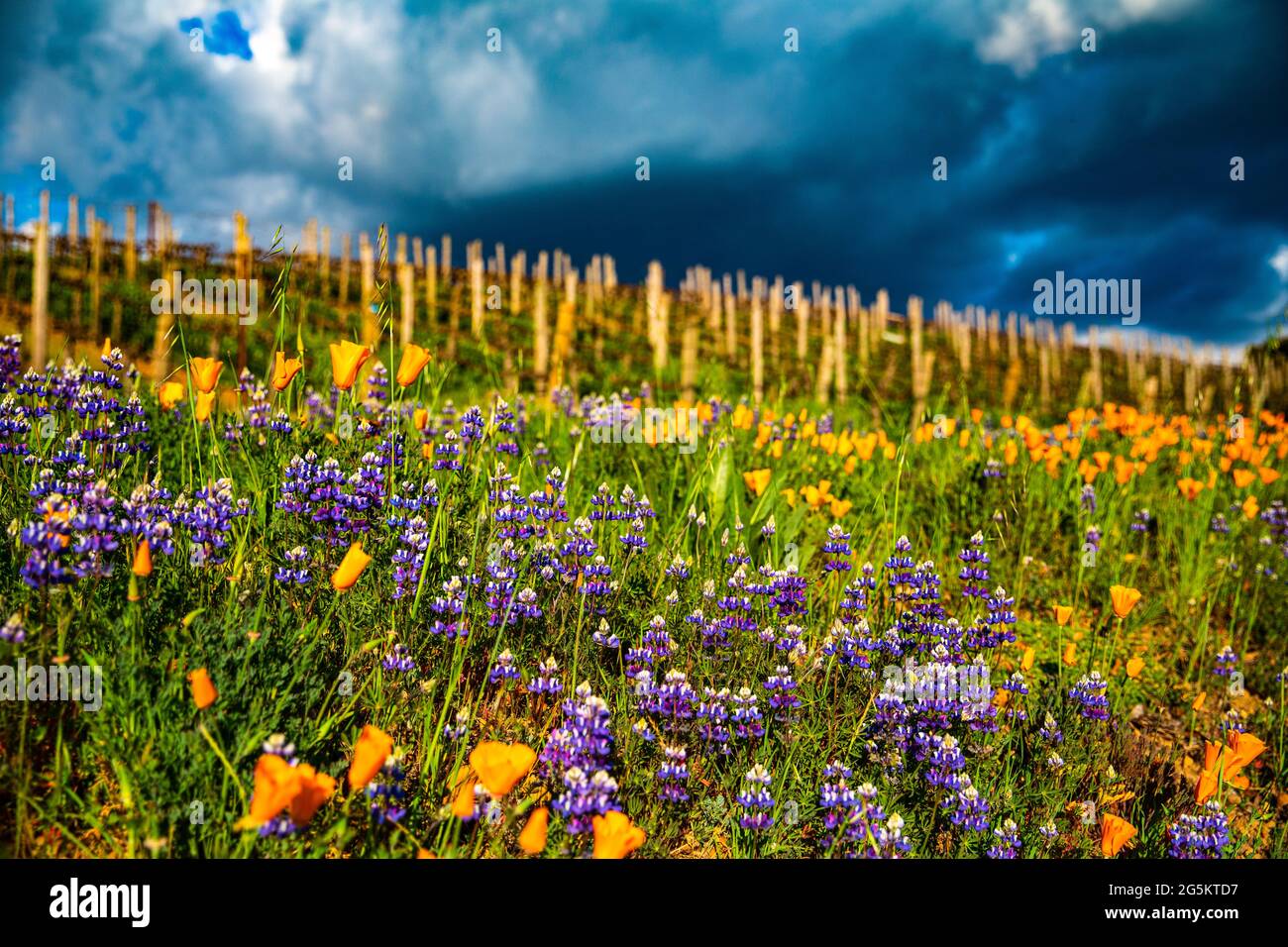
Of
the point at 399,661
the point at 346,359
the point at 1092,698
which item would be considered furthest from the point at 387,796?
the point at 1092,698

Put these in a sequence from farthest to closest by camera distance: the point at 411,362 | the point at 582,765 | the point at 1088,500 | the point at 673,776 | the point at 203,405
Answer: the point at 1088,500 < the point at 203,405 < the point at 411,362 < the point at 673,776 < the point at 582,765

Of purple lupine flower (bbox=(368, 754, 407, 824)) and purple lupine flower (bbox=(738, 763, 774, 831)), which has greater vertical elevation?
purple lupine flower (bbox=(368, 754, 407, 824))

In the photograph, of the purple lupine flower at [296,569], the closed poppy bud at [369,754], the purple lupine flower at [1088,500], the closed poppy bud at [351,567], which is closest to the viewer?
Answer: the closed poppy bud at [369,754]

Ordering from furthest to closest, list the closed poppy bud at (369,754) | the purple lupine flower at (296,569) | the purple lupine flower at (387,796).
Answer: the purple lupine flower at (296,569) → the purple lupine flower at (387,796) → the closed poppy bud at (369,754)

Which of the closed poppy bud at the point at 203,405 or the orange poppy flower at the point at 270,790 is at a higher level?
the closed poppy bud at the point at 203,405

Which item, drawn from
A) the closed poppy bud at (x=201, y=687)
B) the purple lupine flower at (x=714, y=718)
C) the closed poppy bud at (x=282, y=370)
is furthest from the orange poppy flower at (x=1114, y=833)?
the closed poppy bud at (x=282, y=370)

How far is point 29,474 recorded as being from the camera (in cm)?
268

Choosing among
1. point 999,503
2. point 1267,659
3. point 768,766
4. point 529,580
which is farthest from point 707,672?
point 1267,659

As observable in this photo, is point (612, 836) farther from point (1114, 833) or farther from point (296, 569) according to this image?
point (1114, 833)

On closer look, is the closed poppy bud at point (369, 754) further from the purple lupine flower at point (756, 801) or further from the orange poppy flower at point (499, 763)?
the purple lupine flower at point (756, 801)

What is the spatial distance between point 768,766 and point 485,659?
0.98 meters

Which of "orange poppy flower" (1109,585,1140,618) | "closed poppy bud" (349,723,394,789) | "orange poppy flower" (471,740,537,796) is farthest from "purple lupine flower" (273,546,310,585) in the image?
"orange poppy flower" (1109,585,1140,618)

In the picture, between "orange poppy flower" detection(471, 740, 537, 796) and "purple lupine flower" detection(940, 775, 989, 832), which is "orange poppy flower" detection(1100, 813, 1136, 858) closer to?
"purple lupine flower" detection(940, 775, 989, 832)

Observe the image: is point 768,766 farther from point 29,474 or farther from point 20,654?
point 29,474
